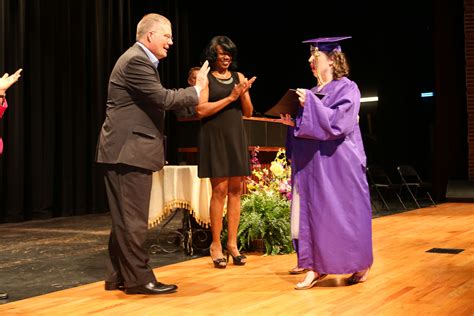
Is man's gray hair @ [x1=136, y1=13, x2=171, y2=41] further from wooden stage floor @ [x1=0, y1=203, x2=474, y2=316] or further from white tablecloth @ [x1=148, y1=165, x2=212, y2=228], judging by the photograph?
white tablecloth @ [x1=148, y1=165, x2=212, y2=228]

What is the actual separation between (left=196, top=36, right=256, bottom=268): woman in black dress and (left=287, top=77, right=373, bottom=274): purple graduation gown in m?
0.74

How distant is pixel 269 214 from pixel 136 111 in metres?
1.97

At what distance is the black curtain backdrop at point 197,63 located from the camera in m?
7.95

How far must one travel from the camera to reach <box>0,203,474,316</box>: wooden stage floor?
114 inches

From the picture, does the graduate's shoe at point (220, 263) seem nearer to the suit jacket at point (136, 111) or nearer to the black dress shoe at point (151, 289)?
the black dress shoe at point (151, 289)

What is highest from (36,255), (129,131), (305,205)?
(129,131)

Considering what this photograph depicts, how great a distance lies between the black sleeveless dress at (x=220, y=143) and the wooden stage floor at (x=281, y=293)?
0.66 metres

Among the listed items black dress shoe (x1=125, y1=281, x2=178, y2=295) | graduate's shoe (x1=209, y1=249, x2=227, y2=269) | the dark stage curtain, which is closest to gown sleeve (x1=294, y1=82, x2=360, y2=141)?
black dress shoe (x1=125, y1=281, x2=178, y2=295)

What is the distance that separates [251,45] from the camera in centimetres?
1177

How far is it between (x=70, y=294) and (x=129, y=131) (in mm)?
949

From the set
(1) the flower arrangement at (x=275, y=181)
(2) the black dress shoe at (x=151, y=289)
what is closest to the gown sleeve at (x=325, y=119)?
(2) the black dress shoe at (x=151, y=289)

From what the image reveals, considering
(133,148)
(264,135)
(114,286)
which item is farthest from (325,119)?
(264,135)

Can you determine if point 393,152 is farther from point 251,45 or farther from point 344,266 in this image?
point 344,266

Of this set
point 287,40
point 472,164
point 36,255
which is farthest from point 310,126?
point 287,40
